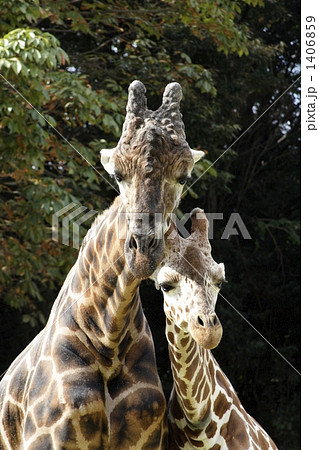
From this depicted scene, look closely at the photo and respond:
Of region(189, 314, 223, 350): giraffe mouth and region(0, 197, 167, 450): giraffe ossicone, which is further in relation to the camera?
region(0, 197, 167, 450): giraffe ossicone

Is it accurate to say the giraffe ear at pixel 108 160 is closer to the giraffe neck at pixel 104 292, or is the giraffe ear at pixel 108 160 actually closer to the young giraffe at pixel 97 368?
the young giraffe at pixel 97 368

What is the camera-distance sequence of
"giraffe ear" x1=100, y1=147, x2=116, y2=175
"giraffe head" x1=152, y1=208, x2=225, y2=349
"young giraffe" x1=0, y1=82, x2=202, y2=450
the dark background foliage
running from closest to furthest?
1. "giraffe ear" x1=100, y1=147, x2=116, y2=175
2. "giraffe head" x1=152, y1=208, x2=225, y2=349
3. "young giraffe" x1=0, y1=82, x2=202, y2=450
4. the dark background foliage

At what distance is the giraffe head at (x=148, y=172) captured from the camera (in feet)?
8.64

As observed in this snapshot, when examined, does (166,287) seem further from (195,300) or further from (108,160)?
(108,160)

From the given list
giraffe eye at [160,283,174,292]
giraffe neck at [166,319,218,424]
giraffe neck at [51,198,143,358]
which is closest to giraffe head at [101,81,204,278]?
giraffe neck at [51,198,143,358]

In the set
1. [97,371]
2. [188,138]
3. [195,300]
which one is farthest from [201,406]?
[188,138]

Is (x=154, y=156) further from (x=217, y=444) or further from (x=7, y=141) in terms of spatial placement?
(x=7, y=141)

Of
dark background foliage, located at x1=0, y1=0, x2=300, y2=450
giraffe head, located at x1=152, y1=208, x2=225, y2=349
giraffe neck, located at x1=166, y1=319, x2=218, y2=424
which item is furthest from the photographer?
dark background foliage, located at x1=0, y1=0, x2=300, y2=450

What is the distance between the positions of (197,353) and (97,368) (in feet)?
1.46

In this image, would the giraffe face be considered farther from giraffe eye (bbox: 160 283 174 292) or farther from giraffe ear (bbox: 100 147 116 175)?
giraffe ear (bbox: 100 147 116 175)

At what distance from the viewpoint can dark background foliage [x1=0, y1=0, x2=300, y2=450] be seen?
7164 millimetres

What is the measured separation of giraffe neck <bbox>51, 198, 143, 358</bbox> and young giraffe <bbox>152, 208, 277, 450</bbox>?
0.17 m

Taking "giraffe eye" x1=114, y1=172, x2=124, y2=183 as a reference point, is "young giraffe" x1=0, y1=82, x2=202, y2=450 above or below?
below
